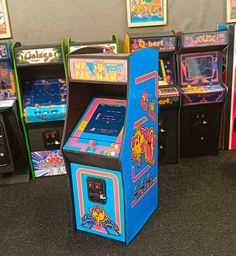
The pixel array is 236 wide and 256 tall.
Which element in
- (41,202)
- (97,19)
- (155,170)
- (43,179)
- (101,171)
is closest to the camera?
(101,171)

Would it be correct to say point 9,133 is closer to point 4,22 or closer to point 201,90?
point 4,22

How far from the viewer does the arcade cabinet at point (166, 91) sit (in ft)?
10.2

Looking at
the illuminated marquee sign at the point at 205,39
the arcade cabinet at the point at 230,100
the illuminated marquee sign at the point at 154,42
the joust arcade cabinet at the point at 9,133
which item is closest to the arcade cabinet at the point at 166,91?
the illuminated marquee sign at the point at 154,42

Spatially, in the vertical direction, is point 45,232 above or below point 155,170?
below

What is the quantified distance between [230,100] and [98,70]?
6.65 feet

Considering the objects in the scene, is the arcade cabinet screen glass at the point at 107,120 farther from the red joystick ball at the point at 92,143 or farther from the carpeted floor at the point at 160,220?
the carpeted floor at the point at 160,220

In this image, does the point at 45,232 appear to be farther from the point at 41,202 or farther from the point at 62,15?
the point at 62,15

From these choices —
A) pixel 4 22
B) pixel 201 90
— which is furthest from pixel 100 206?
pixel 4 22

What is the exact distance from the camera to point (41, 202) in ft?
9.64

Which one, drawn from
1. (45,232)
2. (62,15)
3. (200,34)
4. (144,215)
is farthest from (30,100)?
(200,34)

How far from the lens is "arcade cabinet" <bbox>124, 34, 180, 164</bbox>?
3123 mm

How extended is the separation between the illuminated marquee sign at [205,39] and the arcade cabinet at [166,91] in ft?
0.41

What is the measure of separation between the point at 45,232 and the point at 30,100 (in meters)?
1.31

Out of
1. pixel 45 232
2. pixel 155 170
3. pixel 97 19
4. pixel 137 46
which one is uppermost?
pixel 97 19
